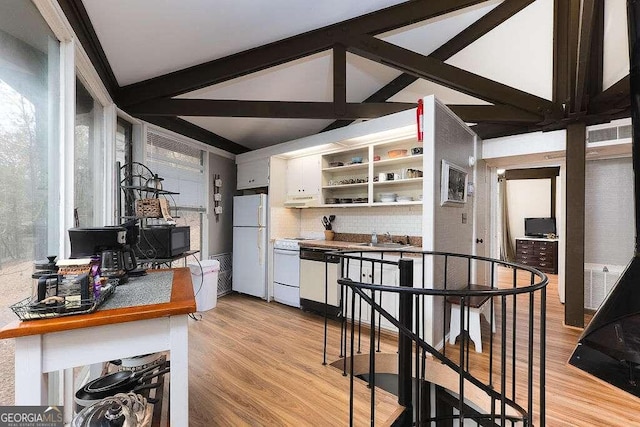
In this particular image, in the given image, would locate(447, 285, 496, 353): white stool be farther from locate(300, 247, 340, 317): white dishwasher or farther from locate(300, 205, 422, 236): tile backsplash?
locate(300, 247, 340, 317): white dishwasher

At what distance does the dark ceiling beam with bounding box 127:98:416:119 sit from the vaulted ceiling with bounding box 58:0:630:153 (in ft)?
0.04

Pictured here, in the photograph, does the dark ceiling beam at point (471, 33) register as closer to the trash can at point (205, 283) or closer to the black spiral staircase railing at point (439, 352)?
the black spiral staircase railing at point (439, 352)

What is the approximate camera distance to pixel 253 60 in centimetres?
284

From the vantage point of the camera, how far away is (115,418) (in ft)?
3.87

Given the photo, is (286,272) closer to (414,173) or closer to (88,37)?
(414,173)

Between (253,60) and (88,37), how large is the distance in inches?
51.9

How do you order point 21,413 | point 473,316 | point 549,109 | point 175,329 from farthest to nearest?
point 549,109, point 473,316, point 175,329, point 21,413

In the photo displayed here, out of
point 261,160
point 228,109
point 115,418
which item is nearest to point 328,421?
point 115,418

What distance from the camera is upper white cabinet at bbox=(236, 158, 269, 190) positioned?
4523 millimetres

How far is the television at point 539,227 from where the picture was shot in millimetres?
6859

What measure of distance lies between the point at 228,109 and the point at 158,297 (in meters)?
2.23

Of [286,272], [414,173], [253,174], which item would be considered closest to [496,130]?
[414,173]

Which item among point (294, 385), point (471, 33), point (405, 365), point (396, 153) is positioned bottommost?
point (294, 385)

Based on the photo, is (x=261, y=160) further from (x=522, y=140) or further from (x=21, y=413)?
(x=21, y=413)
